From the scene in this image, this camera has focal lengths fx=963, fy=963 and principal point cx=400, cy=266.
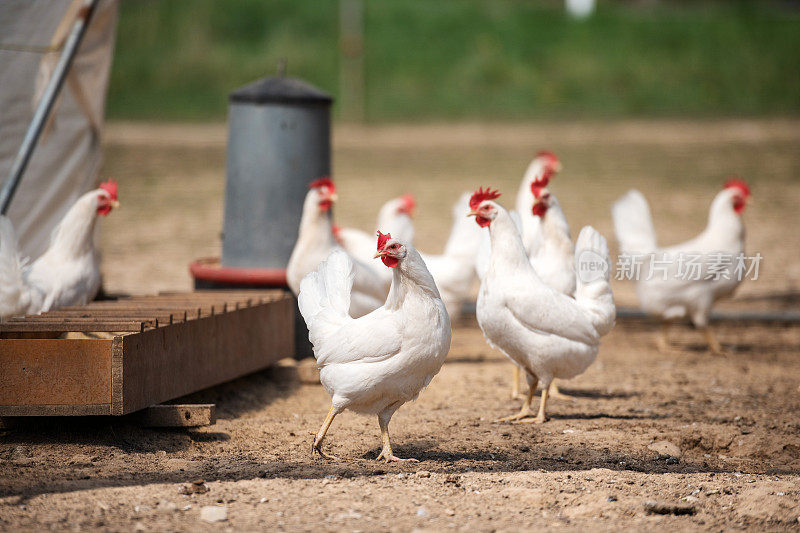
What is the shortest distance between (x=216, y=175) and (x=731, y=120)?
13838mm

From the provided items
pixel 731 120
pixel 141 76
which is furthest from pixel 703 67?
pixel 141 76

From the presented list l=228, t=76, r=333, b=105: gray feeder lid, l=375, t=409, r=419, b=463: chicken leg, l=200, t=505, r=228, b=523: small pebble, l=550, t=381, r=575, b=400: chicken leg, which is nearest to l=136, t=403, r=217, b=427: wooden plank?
l=375, t=409, r=419, b=463: chicken leg

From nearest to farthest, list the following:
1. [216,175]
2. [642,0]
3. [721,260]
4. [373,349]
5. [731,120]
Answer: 1. [373,349]
2. [721,260]
3. [216,175]
4. [731,120]
5. [642,0]

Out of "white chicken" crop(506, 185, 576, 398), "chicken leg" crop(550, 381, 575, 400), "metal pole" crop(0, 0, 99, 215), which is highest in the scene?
"metal pole" crop(0, 0, 99, 215)

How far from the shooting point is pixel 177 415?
4.75 meters

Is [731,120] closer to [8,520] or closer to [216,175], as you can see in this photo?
[216,175]

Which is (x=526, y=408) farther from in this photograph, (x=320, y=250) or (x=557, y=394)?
(x=320, y=250)

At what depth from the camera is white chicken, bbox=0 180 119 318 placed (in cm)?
544

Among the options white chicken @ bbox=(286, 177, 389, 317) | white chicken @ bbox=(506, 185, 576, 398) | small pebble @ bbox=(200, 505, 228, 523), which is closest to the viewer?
small pebble @ bbox=(200, 505, 228, 523)

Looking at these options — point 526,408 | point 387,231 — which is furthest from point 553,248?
point 387,231

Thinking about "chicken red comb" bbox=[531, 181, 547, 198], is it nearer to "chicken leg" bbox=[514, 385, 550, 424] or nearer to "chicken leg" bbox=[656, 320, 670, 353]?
"chicken leg" bbox=[514, 385, 550, 424]

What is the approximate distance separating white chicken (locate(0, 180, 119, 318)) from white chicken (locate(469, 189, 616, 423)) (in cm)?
243

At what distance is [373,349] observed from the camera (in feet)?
13.9

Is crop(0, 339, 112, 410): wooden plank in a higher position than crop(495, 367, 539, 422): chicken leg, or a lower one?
higher
